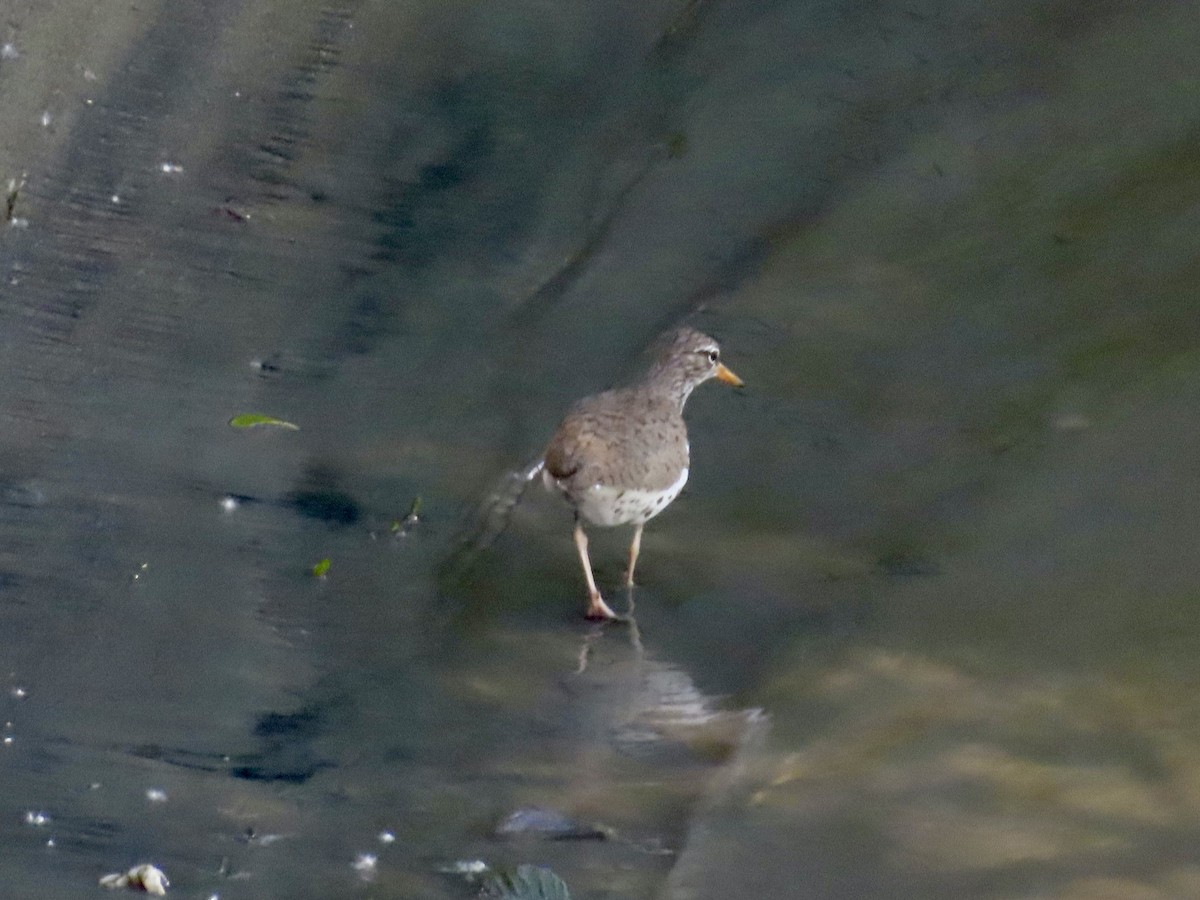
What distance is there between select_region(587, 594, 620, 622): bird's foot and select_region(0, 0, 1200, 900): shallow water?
0.12 metres

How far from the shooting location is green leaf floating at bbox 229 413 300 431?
8562 mm

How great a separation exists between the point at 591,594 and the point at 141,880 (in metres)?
2.54

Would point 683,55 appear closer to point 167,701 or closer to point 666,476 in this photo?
point 666,476

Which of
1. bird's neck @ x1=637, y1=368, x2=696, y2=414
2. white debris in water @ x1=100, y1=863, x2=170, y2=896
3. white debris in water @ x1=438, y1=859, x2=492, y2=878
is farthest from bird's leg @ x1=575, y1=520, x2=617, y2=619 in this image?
white debris in water @ x1=100, y1=863, x2=170, y2=896

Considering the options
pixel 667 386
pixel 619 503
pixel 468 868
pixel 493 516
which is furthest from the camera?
pixel 667 386

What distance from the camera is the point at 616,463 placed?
755 centimetres

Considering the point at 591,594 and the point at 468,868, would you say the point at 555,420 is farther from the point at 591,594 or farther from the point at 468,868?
the point at 468,868

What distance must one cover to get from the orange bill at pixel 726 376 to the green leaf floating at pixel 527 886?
11.4ft

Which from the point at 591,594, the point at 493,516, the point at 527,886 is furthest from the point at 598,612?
the point at 527,886

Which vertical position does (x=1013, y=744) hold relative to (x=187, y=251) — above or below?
above

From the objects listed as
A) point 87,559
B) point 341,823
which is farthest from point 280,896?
point 87,559

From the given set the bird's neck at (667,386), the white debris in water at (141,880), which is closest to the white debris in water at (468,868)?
the white debris in water at (141,880)

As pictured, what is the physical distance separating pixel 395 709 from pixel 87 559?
157 centimetres

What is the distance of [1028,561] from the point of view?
7266 millimetres
